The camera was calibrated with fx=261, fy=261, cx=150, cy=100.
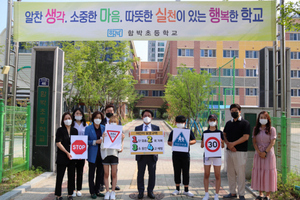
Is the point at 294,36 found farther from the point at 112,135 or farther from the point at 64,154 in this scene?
the point at 64,154

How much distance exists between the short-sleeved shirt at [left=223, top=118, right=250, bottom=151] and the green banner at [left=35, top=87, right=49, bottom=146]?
5194mm

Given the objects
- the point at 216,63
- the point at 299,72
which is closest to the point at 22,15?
the point at 216,63

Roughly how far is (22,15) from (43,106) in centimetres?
263

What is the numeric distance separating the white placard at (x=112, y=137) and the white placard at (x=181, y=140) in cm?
120

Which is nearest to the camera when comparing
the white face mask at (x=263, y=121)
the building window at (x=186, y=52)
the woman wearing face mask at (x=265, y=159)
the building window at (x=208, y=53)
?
the woman wearing face mask at (x=265, y=159)

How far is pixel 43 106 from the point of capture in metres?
7.75

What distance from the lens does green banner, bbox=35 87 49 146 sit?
7727 millimetres

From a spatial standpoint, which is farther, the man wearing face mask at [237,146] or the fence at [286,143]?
the fence at [286,143]

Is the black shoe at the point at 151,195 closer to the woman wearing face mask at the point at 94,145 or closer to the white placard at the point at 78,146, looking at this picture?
the woman wearing face mask at the point at 94,145

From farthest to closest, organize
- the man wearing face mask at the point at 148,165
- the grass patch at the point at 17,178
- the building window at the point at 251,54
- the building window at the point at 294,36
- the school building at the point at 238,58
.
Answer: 1. the building window at the point at 251,54
2. the building window at the point at 294,36
3. the school building at the point at 238,58
4. the grass patch at the point at 17,178
5. the man wearing face mask at the point at 148,165

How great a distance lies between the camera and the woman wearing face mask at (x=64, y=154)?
5.41 meters

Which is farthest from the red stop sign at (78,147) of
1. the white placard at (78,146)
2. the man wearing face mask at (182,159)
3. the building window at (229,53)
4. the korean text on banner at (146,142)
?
the building window at (229,53)

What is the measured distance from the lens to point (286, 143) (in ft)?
19.7

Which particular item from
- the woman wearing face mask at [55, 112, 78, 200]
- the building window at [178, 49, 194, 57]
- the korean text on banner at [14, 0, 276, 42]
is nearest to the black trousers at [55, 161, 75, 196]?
the woman wearing face mask at [55, 112, 78, 200]
